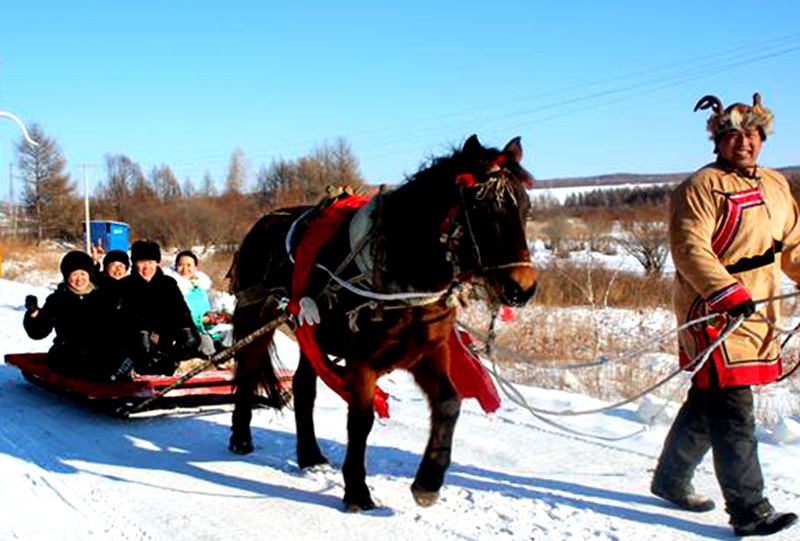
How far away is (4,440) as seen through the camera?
579cm

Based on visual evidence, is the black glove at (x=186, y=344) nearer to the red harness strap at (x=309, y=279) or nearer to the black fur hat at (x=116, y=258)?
the black fur hat at (x=116, y=258)

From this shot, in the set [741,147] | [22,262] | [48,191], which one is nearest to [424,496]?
[741,147]

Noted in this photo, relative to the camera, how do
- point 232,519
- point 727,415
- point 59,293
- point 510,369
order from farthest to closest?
point 510,369 < point 59,293 < point 232,519 < point 727,415

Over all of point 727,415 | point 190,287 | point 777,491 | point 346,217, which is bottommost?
point 777,491

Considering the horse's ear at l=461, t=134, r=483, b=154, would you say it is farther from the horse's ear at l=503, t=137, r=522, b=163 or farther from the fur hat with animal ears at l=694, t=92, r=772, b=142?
the fur hat with animal ears at l=694, t=92, r=772, b=142

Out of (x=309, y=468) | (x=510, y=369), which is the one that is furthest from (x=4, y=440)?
(x=510, y=369)

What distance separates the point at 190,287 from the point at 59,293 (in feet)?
4.29

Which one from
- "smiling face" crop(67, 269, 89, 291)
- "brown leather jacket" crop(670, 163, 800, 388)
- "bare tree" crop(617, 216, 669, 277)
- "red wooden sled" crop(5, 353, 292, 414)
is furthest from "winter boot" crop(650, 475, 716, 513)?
"bare tree" crop(617, 216, 669, 277)

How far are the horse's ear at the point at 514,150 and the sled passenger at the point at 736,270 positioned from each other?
86 centimetres

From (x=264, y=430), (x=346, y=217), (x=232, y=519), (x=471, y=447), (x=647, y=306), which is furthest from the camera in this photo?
(x=647, y=306)

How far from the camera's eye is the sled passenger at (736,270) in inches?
154

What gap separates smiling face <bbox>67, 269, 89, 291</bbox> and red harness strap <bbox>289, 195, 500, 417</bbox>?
123 inches

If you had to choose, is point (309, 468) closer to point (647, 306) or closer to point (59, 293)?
point (59, 293)

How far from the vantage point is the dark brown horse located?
3.82 m
